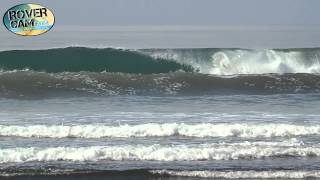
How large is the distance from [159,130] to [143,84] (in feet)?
38.2

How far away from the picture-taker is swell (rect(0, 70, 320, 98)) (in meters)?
23.1

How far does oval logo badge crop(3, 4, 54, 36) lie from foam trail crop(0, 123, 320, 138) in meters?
8.13

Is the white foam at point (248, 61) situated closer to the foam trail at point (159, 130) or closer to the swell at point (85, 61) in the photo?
the swell at point (85, 61)

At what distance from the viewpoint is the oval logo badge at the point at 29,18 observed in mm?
21209

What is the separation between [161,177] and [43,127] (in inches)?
176

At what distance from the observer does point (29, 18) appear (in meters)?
21.4

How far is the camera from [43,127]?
1360 centimetres

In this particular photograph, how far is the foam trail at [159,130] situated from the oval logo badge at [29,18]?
26.7 feet

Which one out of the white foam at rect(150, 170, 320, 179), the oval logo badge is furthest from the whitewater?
the oval logo badge

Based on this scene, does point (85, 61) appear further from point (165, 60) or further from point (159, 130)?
point (159, 130)

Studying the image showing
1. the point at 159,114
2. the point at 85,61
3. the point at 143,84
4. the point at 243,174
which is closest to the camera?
the point at 243,174

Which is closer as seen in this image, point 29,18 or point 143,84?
point 29,18

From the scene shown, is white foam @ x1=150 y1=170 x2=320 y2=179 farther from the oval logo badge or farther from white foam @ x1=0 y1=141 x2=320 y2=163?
the oval logo badge

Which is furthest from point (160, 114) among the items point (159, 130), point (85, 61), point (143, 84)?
point (85, 61)
